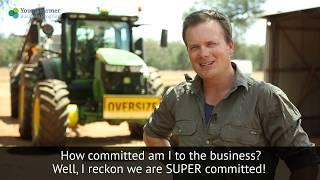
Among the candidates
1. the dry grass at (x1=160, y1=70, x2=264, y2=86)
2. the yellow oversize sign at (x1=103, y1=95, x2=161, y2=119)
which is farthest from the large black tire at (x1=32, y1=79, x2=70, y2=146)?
the dry grass at (x1=160, y1=70, x2=264, y2=86)

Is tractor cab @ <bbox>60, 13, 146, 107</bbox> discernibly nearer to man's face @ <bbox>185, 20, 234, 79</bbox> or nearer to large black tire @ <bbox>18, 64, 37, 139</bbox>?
large black tire @ <bbox>18, 64, 37, 139</bbox>

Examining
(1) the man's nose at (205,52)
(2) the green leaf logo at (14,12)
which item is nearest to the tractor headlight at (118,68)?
(2) the green leaf logo at (14,12)

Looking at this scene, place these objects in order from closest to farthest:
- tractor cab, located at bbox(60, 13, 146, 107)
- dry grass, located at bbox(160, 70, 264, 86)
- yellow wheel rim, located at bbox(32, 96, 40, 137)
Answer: yellow wheel rim, located at bbox(32, 96, 40, 137)
tractor cab, located at bbox(60, 13, 146, 107)
dry grass, located at bbox(160, 70, 264, 86)

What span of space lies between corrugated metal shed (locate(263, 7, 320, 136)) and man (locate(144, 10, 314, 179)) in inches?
336

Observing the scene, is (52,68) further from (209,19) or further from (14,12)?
(209,19)

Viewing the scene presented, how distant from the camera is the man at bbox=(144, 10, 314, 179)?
5.65 feet

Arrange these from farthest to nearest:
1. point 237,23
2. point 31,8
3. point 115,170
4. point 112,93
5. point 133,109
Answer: point 237,23
point 112,93
point 133,109
point 31,8
point 115,170

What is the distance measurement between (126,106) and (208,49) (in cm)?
582

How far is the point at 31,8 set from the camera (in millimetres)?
6508

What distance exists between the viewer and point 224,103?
1776 millimetres

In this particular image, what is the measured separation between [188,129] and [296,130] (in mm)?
371

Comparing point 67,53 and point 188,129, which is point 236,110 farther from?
point 67,53

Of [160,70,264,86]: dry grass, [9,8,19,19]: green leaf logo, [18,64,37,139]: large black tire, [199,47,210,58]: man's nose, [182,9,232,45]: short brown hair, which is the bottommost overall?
[160,70,264,86]: dry grass

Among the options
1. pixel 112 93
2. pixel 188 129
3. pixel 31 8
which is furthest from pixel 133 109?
pixel 188 129
